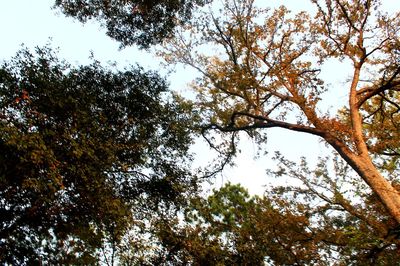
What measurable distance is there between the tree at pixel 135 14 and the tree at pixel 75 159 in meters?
1.73

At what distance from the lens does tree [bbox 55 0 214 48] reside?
9453mm

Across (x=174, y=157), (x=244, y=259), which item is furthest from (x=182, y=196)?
(x=244, y=259)

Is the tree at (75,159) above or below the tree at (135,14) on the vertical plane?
below

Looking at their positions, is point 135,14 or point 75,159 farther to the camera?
point 135,14

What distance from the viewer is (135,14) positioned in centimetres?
967

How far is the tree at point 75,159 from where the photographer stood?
570 centimetres

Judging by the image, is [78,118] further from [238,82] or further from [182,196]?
[238,82]

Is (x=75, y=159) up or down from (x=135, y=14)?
down

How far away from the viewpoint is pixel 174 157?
30.7ft

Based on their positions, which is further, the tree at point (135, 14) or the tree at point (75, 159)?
the tree at point (135, 14)

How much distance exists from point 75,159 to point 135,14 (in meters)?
5.49

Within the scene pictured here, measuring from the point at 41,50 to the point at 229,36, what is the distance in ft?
23.1

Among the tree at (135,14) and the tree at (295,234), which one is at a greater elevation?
the tree at (135,14)

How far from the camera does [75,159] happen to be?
19.7 ft
